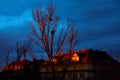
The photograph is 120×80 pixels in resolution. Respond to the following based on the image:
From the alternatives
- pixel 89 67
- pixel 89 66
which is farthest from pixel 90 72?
pixel 89 66

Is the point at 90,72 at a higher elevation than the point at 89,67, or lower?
lower

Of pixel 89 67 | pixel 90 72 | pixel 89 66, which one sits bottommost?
pixel 90 72

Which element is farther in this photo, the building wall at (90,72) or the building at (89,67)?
the building at (89,67)

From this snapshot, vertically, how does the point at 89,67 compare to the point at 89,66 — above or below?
below

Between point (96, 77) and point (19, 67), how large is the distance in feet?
92.1

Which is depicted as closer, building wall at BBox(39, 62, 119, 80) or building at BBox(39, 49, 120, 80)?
building wall at BBox(39, 62, 119, 80)

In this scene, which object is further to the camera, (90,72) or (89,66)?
(89,66)

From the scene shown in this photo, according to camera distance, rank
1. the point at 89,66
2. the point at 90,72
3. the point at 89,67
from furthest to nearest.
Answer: the point at 89,66 → the point at 89,67 → the point at 90,72

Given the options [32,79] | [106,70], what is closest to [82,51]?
[106,70]

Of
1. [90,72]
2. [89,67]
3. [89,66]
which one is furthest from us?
[89,66]

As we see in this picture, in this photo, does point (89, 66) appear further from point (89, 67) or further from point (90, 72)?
point (90, 72)

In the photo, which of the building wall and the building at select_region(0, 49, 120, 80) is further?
the building at select_region(0, 49, 120, 80)

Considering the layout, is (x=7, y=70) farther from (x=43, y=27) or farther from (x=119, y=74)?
(x=43, y=27)

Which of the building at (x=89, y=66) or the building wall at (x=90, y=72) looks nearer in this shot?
the building wall at (x=90, y=72)
